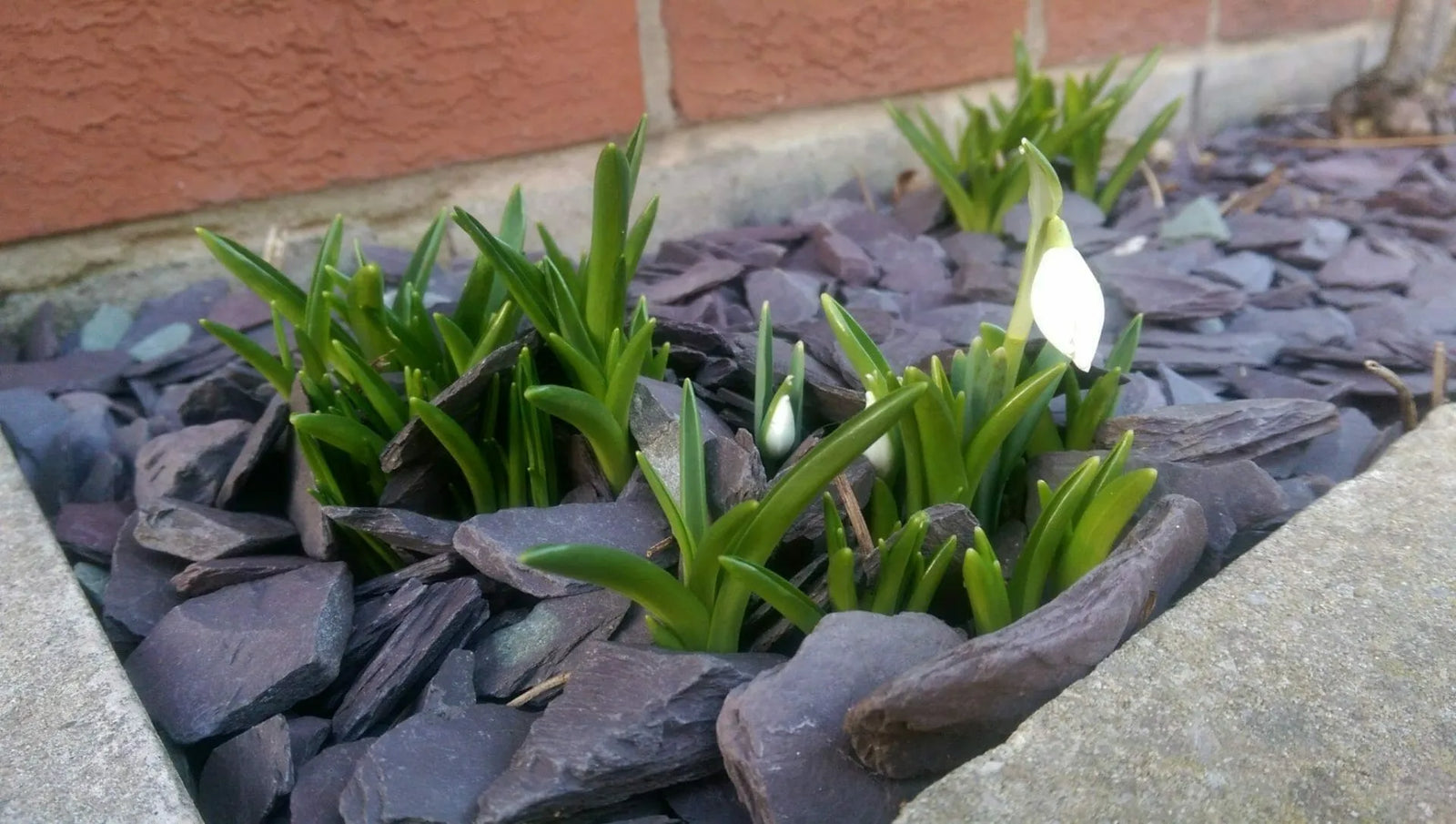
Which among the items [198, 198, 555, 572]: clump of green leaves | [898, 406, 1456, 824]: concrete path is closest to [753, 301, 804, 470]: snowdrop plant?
[198, 198, 555, 572]: clump of green leaves

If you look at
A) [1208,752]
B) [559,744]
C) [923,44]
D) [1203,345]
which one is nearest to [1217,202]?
[923,44]

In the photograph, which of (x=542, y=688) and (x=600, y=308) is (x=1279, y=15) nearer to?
(x=600, y=308)

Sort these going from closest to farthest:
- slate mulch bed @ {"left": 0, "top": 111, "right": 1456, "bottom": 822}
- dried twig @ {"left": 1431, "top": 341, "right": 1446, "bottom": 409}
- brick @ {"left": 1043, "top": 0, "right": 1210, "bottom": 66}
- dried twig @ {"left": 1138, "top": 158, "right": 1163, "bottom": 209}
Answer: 1. slate mulch bed @ {"left": 0, "top": 111, "right": 1456, "bottom": 822}
2. dried twig @ {"left": 1431, "top": 341, "right": 1446, "bottom": 409}
3. dried twig @ {"left": 1138, "top": 158, "right": 1163, "bottom": 209}
4. brick @ {"left": 1043, "top": 0, "right": 1210, "bottom": 66}

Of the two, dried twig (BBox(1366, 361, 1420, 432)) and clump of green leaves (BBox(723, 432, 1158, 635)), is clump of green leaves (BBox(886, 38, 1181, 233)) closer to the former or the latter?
dried twig (BBox(1366, 361, 1420, 432))

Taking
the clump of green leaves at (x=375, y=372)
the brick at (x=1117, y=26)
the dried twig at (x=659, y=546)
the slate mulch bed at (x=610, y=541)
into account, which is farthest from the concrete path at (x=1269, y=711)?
the brick at (x=1117, y=26)

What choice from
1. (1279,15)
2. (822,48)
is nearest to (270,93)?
(822,48)

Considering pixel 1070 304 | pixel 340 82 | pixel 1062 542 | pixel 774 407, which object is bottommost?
pixel 1062 542
